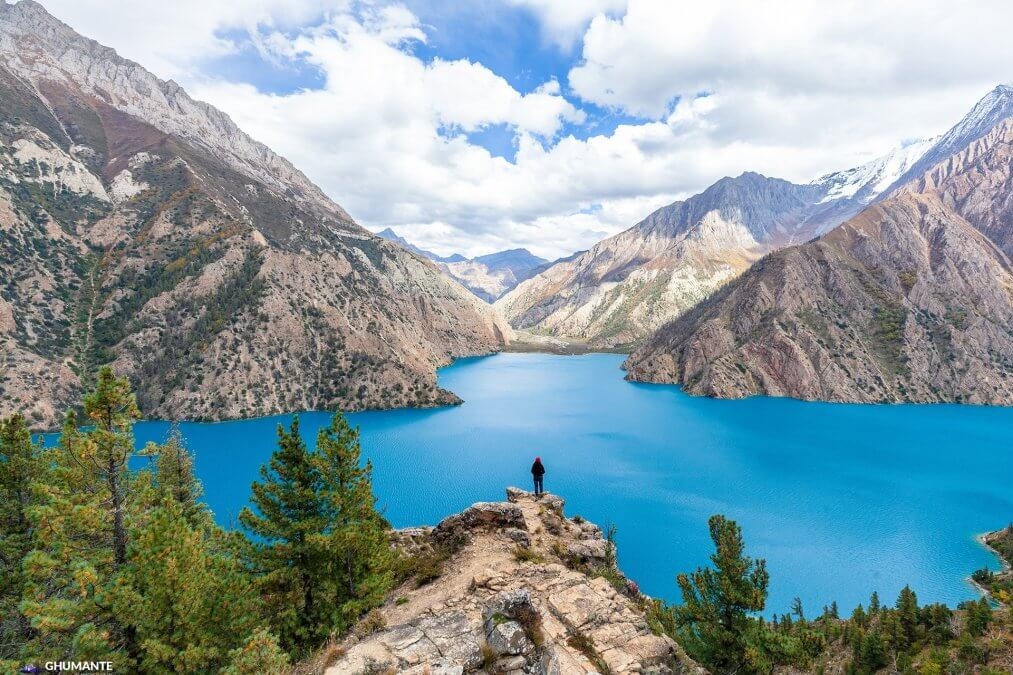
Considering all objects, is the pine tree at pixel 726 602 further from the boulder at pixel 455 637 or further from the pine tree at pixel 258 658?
the pine tree at pixel 258 658

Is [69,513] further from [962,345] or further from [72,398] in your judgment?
[962,345]

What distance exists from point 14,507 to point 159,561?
11.7 meters

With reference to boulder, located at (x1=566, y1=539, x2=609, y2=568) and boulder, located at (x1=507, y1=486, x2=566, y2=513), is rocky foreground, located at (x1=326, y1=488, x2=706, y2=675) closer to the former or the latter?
boulder, located at (x1=566, y1=539, x2=609, y2=568)

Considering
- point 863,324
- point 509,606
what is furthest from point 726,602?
point 863,324

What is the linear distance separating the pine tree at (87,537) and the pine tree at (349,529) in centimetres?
615

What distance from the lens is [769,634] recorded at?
22125 mm

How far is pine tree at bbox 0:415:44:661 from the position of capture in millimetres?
17297

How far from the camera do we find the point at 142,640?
13.2 m

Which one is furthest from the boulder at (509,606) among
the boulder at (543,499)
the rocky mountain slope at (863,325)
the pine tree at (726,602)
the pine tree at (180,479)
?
the rocky mountain slope at (863,325)

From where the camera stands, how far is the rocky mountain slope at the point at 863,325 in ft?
463

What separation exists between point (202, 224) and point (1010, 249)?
317664mm

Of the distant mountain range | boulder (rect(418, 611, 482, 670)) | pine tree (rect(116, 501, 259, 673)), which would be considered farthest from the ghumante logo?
the distant mountain range

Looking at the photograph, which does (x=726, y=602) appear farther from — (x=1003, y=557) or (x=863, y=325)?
(x=863, y=325)

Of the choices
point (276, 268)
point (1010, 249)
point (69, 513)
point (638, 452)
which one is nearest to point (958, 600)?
point (638, 452)
